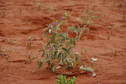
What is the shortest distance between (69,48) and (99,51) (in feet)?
3.32

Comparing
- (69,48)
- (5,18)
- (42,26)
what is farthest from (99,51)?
(5,18)

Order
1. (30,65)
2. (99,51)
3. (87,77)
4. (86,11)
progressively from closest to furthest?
(87,77) → (30,65) → (99,51) → (86,11)

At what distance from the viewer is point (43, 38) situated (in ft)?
16.5

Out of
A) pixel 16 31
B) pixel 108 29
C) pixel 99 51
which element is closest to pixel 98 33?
pixel 108 29

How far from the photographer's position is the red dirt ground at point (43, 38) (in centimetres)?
353

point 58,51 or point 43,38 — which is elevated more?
point 58,51

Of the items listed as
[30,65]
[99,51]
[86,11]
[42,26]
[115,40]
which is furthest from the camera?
[86,11]

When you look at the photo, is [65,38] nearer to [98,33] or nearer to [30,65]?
[30,65]

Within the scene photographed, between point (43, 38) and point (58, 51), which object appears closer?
point (58, 51)

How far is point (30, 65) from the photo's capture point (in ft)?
12.5

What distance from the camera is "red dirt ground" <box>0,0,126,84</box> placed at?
3531 mm

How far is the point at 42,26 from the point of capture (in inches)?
225

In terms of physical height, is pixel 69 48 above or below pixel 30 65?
above

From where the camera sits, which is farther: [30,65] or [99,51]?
[99,51]
